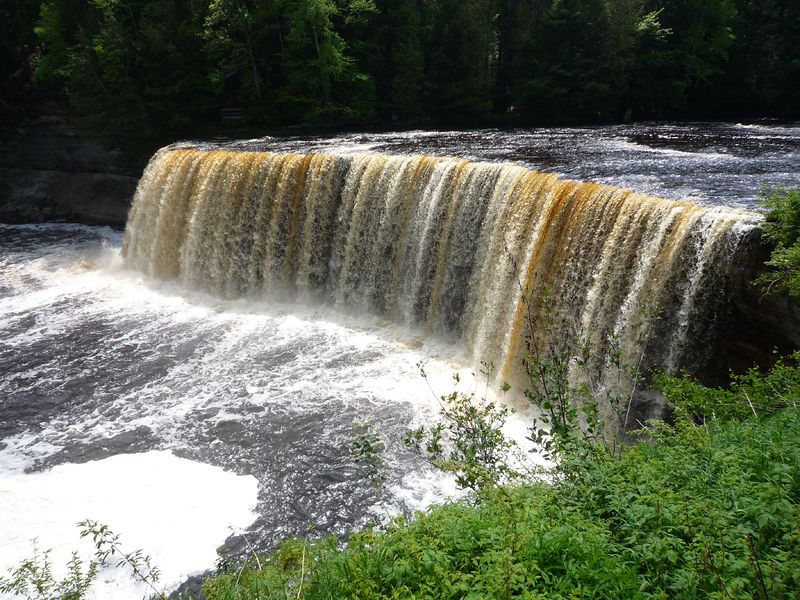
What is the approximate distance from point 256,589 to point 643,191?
326 inches

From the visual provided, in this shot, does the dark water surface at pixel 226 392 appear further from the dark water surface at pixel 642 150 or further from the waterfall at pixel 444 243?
the dark water surface at pixel 642 150

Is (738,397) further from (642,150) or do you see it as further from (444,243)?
(642,150)

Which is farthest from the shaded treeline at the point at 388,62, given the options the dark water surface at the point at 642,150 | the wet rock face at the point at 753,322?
the wet rock face at the point at 753,322

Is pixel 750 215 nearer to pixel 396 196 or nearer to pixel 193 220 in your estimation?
pixel 396 196

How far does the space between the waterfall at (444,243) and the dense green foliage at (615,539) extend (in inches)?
53.3

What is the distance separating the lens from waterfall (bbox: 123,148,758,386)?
25.6ft

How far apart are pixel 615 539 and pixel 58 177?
24.6m

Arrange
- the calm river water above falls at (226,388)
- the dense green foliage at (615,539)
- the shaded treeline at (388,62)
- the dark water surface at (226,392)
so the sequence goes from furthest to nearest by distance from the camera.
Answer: the shaded treeline at (388,62)
the dark water surface at (226,392)
the calm river water above falls at (226,388)
the dense green foliage at (615,539)

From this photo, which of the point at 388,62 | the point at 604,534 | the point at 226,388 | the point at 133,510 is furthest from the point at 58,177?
the point at 604,534

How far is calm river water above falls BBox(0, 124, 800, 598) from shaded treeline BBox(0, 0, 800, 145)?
7718 millimetres

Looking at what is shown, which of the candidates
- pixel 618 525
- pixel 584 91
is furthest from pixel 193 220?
pixel 584 91

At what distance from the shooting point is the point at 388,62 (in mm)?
24531

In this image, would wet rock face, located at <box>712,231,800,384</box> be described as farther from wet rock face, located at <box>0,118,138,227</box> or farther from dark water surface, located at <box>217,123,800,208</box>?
wet rock face, located at <box>0,118,138,227</box>

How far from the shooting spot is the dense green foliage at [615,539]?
3432 millimetres
